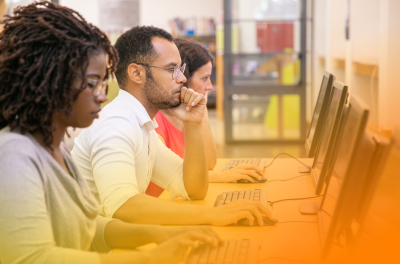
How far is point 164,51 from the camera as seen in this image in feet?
5.24

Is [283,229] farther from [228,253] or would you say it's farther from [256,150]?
[256,150]

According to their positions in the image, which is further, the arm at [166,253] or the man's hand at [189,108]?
the man's hand at [189,108]

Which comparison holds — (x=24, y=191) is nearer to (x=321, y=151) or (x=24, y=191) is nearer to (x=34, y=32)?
(x=34, y=32)

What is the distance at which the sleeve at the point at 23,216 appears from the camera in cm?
80

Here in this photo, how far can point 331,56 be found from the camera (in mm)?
4707

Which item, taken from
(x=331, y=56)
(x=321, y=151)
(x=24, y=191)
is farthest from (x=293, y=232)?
(x=331, y=56)

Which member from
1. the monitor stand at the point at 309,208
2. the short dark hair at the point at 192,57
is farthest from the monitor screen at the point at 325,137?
the short dark hair at the point at 192,57

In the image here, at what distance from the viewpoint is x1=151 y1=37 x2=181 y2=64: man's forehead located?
1.59 m

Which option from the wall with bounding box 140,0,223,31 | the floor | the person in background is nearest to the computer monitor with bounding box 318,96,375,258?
the person in background

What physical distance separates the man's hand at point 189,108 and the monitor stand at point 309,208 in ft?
1.72

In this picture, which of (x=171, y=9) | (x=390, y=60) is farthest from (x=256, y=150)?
(x=171, y=9)

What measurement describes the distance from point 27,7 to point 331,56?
4180mm

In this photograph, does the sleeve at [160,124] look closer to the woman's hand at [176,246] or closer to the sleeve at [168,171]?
the sleeve at [168,171]

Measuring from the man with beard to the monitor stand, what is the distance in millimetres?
153
